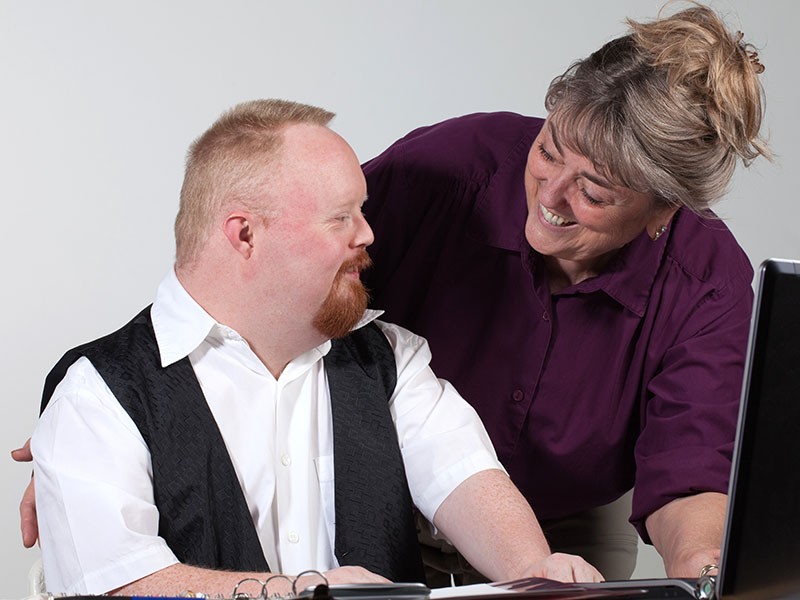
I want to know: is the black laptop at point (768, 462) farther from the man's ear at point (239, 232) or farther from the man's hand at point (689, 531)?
the man's ear at point (239, 232)

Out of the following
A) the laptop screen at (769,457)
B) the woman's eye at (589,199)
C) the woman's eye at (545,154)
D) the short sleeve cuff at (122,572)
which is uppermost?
the woman's eye at (545,154)

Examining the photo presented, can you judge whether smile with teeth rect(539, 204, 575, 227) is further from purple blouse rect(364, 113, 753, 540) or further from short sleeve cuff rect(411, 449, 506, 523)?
short sleeve cuff rect(411, 449, 506, 523)

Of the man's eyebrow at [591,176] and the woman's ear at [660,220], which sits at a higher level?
the man's eyebrow at [591,176]

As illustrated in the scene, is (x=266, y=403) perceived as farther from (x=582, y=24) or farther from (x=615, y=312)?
(x=582, y=24)

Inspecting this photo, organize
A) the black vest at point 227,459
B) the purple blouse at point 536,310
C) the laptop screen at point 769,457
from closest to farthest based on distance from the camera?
the laptop screen at point 769,457 → the black vest at point 227,459 → the purple blouse at point 536,310

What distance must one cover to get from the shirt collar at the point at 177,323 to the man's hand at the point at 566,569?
60 centimetres

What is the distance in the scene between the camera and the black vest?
1594mm

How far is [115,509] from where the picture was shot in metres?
1.50

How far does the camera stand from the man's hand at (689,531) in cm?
167

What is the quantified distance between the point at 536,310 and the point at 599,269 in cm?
15

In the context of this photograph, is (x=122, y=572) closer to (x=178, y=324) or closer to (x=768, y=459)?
(x=178, y=324)

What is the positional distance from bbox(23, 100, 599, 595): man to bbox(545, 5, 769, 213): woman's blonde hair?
421mm

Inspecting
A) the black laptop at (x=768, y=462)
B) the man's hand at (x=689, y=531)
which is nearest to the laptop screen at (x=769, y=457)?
the black laptop at (x=768, y=462)

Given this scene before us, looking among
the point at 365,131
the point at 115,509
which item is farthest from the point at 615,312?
the point at 365,131
